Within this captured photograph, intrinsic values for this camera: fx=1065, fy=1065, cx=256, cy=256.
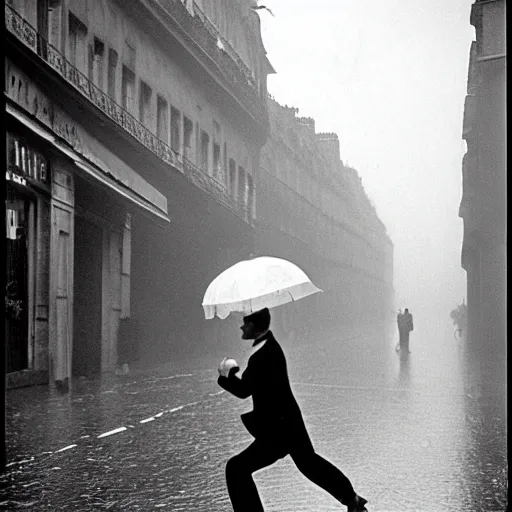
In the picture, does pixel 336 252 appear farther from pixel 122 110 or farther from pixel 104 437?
pixel 104 437

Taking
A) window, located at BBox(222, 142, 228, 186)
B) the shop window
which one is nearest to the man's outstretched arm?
the shop window

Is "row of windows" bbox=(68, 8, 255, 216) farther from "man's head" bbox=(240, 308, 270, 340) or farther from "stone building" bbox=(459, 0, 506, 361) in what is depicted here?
"man's head" bbox=(240, 308, 270, 340)

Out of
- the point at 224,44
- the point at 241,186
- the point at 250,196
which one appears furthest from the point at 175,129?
the point at 250,196


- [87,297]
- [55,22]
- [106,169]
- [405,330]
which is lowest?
[405,330]

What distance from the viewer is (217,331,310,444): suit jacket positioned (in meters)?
5.52

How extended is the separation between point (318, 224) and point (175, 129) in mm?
33997

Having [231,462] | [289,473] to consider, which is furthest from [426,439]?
[231,462]

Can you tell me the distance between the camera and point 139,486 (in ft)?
25.9

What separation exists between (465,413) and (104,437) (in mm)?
5221

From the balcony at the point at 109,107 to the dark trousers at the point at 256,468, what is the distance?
12211 millimetres

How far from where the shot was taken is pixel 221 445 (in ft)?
34.0

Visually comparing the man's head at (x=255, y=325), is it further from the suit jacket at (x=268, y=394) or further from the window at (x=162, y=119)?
the window at (x=162, y=119)

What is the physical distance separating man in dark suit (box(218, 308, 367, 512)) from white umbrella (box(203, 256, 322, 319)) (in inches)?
13.7

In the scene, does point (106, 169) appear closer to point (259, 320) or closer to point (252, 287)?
point (252, 287)
